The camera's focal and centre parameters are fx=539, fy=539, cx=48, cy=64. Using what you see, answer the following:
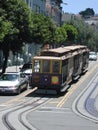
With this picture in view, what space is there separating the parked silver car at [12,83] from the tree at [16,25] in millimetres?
5401

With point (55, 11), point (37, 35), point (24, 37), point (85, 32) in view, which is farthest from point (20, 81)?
point (85, 32)

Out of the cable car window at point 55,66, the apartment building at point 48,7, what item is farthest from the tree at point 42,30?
the cable car window at point 55,66

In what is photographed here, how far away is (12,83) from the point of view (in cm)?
3328

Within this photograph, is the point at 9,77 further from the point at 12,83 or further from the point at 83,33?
the point at 83,33

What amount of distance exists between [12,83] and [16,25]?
40.9 feet

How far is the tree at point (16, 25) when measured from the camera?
139 ft

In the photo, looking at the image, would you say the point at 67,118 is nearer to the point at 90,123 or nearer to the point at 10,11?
the point at 90,123

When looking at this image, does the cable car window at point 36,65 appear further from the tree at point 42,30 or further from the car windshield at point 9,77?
the tree at point 42,30

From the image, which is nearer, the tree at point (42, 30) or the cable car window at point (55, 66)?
the cable car window at point (55, 66)

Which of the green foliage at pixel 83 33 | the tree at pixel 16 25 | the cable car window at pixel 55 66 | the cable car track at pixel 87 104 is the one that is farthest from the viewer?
the green foliage at pixel 83 33

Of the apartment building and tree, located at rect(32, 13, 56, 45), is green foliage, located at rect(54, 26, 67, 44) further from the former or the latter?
tree, located at rect(32, 13, 56, 45)

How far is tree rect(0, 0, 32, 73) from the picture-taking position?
42300mm

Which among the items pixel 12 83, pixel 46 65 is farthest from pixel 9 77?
pixel 46 65

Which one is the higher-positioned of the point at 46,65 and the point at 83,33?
the point at 46,65
